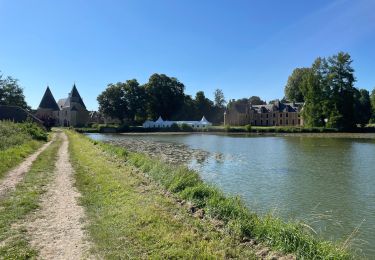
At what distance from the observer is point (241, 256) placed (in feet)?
20.7

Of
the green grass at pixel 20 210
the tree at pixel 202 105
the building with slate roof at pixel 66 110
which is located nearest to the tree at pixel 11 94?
the building with slate roof at pixel 66 110

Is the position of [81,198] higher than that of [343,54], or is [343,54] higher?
[343,54]

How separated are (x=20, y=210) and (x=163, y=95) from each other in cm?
9253

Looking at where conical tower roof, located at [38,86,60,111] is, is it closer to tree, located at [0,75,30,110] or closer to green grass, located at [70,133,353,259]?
tree, located at [0,75,30,110]

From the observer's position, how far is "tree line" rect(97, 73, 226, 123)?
98.0 meters

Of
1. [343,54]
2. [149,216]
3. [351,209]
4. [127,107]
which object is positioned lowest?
[351,209]

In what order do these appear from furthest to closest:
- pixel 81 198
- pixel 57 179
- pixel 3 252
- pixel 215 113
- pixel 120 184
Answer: pixel 215 113 < pixel 57 179 < pixel 120 184 < pixel 81 198 < pixel 3 252

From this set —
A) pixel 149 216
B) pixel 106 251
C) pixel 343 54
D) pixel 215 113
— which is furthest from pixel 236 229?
pixel 215 113

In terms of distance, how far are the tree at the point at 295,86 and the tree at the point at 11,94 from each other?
75024 millimetres

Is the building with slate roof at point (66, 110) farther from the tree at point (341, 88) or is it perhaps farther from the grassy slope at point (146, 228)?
the grassy slope at point (146, 228)

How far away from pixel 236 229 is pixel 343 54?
7465 cm

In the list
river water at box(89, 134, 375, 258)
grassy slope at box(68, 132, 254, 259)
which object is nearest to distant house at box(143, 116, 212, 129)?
river water at box(89, 134, 375, 258)

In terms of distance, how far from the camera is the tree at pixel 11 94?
85.1 metres

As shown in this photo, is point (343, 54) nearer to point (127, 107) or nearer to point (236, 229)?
point (127, 107)
